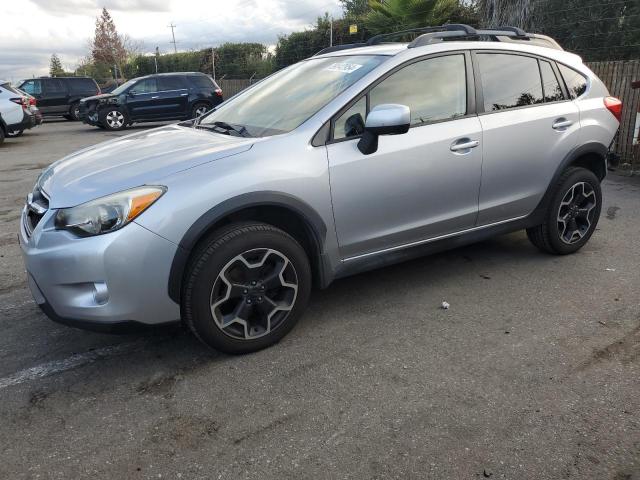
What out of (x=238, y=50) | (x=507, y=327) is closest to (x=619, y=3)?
(x=507, y=327)

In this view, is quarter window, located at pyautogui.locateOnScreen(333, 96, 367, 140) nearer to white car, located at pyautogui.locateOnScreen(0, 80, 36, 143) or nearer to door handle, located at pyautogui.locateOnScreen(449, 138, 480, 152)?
door handle, located at pyautogui.locateOnScreen(449, 138, 480, 152)

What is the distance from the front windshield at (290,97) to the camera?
3.45 meters

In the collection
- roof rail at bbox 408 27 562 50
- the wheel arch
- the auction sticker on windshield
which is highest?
roof rail at bbox 408 27 562 50

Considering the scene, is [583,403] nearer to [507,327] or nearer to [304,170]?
[507,327]

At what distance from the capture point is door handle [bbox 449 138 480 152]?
12.0ft

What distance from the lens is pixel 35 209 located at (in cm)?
309

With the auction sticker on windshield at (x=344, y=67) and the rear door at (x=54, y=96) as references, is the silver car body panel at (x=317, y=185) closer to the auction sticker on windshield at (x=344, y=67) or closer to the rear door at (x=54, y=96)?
the auction sticker on windshield at (x=344, y=67)

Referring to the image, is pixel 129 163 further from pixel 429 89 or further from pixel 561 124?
pixel 561 124

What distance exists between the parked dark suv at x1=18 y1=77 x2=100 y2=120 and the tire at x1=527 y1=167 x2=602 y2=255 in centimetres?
2063

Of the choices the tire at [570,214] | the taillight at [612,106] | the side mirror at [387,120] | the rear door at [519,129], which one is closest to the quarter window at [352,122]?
the side mirror at [387,120]

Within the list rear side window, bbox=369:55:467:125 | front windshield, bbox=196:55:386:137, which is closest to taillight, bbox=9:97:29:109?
front windshield, bbox=196:55:386:137

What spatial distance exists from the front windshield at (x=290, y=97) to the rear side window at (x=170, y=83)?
1358 cm

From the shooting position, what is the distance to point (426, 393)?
2.74 meters

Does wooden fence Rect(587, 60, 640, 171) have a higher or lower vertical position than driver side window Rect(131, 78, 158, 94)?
lower
